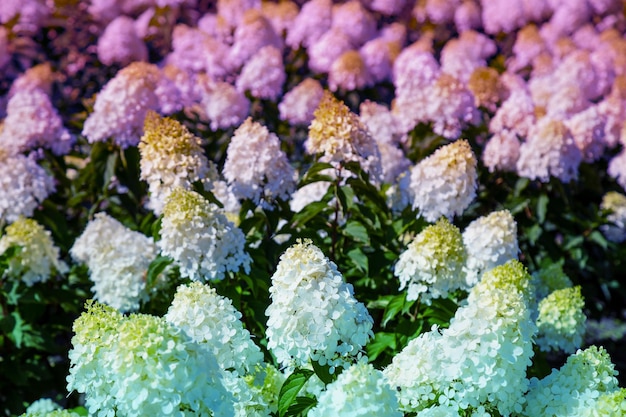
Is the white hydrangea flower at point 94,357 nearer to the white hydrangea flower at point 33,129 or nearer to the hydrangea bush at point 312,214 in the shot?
→ the hydrangea bush at point 312,214

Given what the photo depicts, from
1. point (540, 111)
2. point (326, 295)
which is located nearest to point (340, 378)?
point (326, 295)

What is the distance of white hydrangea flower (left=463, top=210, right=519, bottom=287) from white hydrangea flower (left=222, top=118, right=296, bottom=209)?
0.76 metres

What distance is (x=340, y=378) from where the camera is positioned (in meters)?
2.03

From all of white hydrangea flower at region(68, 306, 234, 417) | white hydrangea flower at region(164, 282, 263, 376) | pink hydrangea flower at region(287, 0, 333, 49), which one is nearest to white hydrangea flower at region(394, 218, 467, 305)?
white hydrangea flower at region(164, 282, 263, 376)

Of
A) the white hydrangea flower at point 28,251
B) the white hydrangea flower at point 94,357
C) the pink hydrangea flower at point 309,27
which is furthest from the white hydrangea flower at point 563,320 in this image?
the pink hydrangea flower at point 309,27

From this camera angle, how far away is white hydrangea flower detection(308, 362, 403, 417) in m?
1.98

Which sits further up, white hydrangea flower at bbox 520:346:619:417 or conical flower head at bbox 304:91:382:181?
conical flower head at bbox 304:91:382:181

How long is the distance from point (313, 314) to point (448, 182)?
140 centimetres

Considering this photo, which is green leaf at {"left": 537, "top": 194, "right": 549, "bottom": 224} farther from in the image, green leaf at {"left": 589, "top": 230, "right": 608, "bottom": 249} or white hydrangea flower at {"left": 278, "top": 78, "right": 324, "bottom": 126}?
white hydrangea flower at {"left": 278, "top": 78, "right": 324, "bottom": 126}

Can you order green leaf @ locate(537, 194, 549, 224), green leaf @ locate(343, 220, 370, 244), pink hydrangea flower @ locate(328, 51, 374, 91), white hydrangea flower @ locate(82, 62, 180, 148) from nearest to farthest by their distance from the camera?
green leaf @ locate(343, 220, 370, 244) < white hydrangea flower @ locate(82, 62, 180, 148) < green leaf @ locate(537, 194, 549, 224) < pink hydrangea flower @ locate(328, 51, 374, 91)

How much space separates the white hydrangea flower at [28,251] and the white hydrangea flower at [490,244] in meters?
1.74

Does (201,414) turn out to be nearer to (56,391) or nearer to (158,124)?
(158,124)

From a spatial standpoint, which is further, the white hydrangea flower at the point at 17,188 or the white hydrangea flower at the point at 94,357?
the white hydrangea flower at the point at 17,188

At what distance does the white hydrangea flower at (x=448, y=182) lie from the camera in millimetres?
3484
